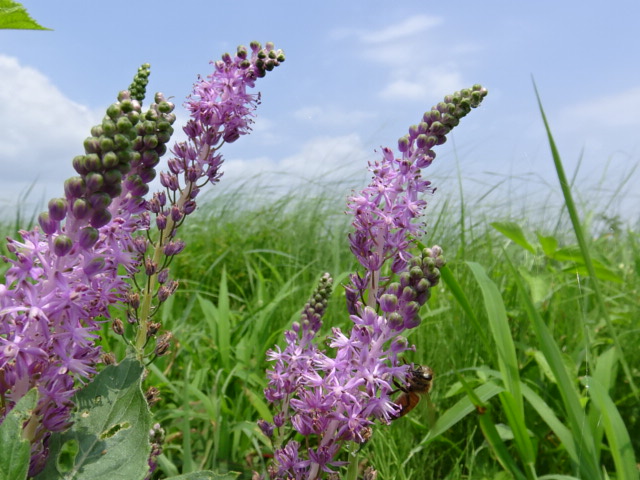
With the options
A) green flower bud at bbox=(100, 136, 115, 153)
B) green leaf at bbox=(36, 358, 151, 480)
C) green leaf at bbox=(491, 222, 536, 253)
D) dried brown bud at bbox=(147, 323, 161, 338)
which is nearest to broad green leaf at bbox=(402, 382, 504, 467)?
green leaf at bbox=(491, 222, 536, 253)

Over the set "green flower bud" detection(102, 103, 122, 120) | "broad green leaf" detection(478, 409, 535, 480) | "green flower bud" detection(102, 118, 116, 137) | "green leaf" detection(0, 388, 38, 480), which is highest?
"green flower bud" detection(102, 103, 122, 120)

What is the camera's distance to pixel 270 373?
2.38 m

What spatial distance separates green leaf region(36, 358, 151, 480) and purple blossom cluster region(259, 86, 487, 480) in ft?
1.68

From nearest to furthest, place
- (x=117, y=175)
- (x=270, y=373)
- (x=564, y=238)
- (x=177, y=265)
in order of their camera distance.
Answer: (x=117, y=175) < (x=270, y=373) < (x=177, y=265) < (x=564, y=238)

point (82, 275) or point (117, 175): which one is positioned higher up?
point (117, 175)

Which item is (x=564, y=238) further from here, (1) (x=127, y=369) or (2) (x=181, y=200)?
(1) (x=127, y=369)

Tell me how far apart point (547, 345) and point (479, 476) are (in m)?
1.05

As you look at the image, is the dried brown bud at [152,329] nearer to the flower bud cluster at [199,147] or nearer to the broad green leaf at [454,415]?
the flower bud cluster at [199,147]

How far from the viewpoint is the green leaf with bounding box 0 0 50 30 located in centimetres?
182

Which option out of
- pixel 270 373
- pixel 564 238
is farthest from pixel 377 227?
pixel 564 238

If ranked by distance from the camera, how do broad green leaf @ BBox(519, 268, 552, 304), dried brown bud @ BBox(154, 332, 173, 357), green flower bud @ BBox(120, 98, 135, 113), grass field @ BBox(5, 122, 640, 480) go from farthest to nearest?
broad green leaf @ BBox(519, 268, 552, 304) → grass field @ BBox(5, 122, 640, 480) → dried brown bud @ BBox(154, 332, 173, 357) → green flower bud @ BBox(120, 98, 135, 113)

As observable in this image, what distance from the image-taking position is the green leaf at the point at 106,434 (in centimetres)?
144

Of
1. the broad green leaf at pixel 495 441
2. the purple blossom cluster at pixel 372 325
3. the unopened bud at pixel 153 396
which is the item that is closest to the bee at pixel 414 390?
the purple blossom cluster at pixel 372 325

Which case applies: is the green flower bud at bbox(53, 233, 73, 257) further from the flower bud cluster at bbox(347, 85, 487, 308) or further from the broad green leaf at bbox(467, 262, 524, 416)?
the broad green leaf at bbox(467, 262, 524, 416)
